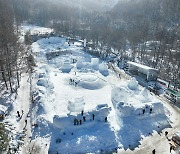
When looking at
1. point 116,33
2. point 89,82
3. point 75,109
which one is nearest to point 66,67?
point 89,82

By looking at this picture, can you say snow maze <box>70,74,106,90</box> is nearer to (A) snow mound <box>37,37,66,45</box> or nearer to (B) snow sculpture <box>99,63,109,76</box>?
(B) snow sculpture <box>99,63,109,76</box>

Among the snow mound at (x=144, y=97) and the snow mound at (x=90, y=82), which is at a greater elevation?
the snow mound at (x=144, y=97)

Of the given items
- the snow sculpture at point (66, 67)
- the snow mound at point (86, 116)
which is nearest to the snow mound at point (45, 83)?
the snow sculpture at point (66, 67)

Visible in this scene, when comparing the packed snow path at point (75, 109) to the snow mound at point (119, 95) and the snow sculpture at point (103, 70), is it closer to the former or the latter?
the snow sculpture at point (103, 70)

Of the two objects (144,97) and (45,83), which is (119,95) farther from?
(45,83)

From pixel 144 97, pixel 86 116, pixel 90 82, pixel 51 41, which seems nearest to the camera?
pixel 86 116

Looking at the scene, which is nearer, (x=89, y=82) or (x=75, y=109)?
(x=75, y=109)

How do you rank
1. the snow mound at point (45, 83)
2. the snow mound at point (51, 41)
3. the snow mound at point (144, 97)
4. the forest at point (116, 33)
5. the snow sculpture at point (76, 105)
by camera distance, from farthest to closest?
the snow mound at point (51, 41) → the forest at point (116, 33) → the snow mound at point (45, 83) → the snow mound at point (144, 97) → the snow sculpture at point (76, 105)
